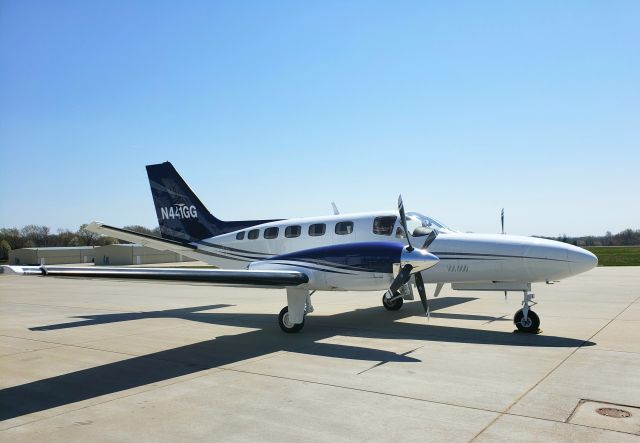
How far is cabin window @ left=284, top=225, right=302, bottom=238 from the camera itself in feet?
48.0

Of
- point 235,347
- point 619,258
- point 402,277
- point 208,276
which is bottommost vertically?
point 619,258

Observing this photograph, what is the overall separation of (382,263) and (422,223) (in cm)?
283

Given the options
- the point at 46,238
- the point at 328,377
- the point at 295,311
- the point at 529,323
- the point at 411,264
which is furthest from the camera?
the point at 46,238

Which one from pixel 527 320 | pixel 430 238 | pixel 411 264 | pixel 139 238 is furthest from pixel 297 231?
pixel 527 320

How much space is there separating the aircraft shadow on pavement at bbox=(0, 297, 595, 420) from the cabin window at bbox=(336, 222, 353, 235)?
241 cm

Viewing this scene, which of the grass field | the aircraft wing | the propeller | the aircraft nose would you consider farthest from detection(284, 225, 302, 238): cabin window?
the grass field

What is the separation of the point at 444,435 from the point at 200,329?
8.79m

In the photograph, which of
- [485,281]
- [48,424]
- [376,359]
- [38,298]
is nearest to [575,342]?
[485,281]

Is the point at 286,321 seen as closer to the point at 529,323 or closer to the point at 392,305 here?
the point at 392,305

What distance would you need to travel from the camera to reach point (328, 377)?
7734 mm

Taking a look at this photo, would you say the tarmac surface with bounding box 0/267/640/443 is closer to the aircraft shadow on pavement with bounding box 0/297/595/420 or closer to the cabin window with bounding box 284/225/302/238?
the aircraft shadow on pavement with bounding box 0/297/595/420

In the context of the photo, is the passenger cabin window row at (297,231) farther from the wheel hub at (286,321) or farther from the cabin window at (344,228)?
the wheel hub at (286,321)

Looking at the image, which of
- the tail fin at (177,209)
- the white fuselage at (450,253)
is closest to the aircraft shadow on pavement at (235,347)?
the white fuselage at (450,253)

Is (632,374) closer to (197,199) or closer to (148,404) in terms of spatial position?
(148,404)
